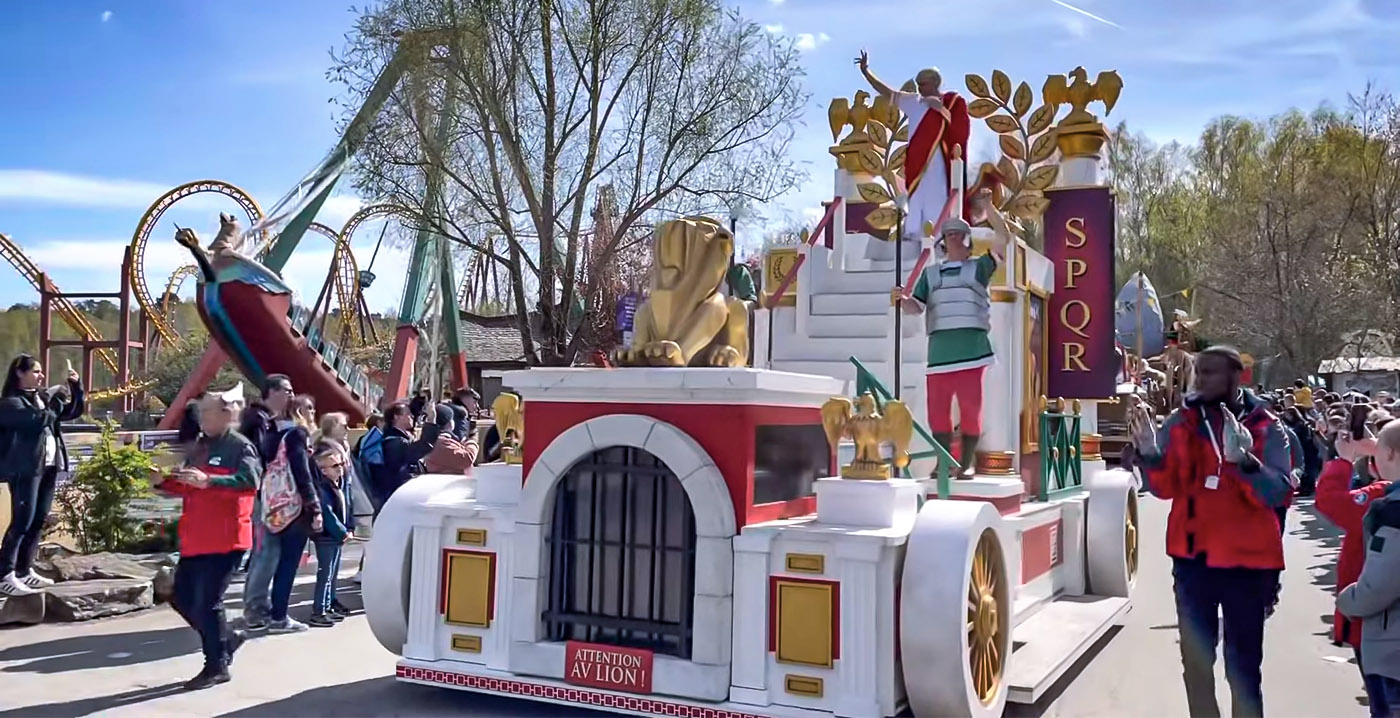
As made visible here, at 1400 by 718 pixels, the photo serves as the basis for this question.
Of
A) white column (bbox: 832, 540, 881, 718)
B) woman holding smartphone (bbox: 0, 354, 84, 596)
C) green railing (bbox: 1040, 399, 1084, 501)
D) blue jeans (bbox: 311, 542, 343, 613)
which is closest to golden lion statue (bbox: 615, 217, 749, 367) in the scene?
white column (bbox: 832, 540, 881, 718)

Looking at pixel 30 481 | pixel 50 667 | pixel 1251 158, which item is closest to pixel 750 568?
pixel 50 667

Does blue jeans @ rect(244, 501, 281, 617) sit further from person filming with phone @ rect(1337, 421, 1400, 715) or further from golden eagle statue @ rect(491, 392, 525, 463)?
person filming with phone @ rect(1337, 421, 1400, 715)

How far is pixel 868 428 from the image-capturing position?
482cm

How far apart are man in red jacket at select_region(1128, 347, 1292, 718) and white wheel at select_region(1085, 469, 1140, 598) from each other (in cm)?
358

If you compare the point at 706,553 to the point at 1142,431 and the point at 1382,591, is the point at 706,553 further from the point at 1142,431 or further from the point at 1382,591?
the point at 1382,591

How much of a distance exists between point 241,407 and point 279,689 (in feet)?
5.42

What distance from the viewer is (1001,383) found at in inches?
285

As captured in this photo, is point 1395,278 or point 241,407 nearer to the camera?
point 241,407

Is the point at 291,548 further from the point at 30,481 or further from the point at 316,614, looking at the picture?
the point at 30,481

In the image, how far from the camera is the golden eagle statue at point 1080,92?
8492 mm

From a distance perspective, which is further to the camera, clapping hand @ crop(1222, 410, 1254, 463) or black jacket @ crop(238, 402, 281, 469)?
black jacket @ crop(238, 402, 281, 469)

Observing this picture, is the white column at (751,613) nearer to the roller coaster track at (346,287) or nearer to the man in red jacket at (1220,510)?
the man in red jacket at (1220,510)

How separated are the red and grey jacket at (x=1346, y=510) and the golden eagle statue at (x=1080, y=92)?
432 cm

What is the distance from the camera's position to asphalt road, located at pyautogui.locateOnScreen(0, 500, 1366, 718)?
5266mm
